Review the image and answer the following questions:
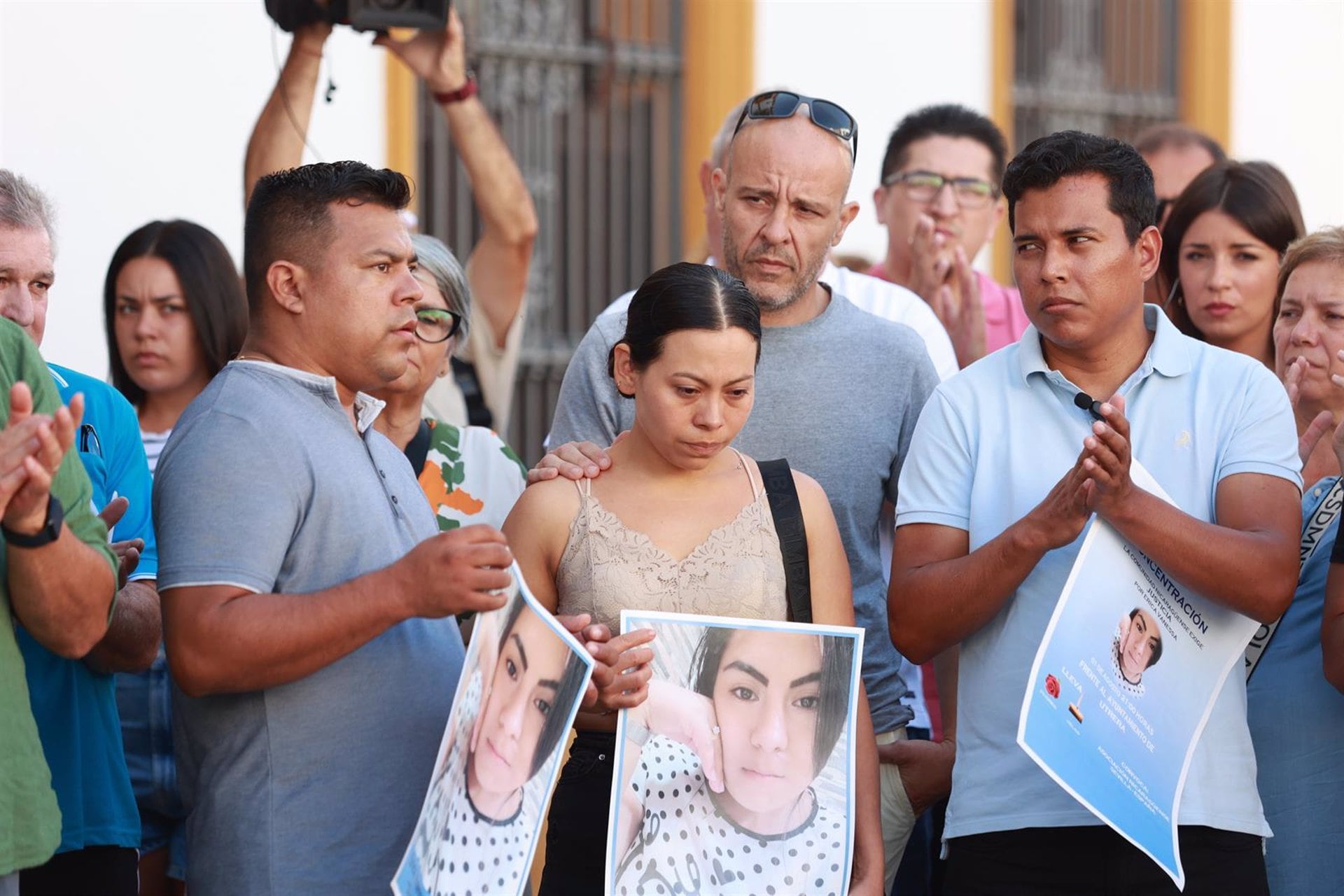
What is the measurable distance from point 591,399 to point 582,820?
0.88 m

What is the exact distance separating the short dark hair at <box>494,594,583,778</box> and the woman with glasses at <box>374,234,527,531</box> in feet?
3.73

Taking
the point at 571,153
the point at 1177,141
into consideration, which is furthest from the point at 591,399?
the point at 571,153

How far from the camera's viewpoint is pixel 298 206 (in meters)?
2.85

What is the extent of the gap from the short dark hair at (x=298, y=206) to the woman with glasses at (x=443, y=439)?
834 millimetres

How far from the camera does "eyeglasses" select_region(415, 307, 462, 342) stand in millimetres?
3867

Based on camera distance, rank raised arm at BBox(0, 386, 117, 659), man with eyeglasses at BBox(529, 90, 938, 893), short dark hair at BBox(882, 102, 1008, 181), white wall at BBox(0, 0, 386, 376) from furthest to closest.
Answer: white wall at BBox(0, 0, 386, 376) < short dark hair at BBox(882, 102, 1008, 181) < man with eyeglasses at BBox(529, 90, 938, 893) < raised arm at BBox(0, 386, 117, 659)

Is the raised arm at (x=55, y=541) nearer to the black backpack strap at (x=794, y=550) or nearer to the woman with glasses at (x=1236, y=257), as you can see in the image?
the black backpack strap at (x=794, y=550)

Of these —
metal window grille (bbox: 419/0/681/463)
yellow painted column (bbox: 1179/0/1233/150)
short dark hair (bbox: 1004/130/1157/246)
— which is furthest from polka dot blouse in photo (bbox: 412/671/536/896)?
yellow painted column (bbox: 1179/0/1233/150)

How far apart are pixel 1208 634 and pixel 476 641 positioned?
4.00 ft

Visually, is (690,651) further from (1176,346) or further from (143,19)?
(143,19)

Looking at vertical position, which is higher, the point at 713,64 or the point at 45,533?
the point at 713,64

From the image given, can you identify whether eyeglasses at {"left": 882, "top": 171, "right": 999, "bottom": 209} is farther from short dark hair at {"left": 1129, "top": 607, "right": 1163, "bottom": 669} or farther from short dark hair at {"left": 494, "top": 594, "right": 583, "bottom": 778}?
short dark hair at {"left": 494, "top": 594, "right": 583, "bottom": 778}

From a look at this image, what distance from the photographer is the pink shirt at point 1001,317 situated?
466 centimetres

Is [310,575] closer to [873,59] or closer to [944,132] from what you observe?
[944,132]
